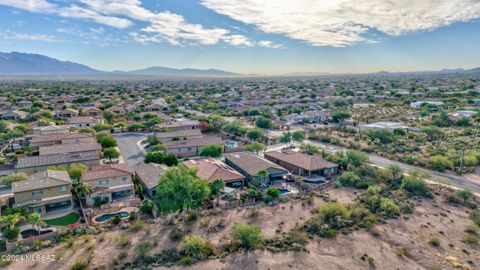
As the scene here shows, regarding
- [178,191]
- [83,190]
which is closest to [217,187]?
[178,191]

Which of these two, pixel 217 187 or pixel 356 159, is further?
pixel 356 159

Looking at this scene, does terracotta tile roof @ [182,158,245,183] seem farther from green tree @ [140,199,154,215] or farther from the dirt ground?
green tree @ [140,199,154,215]

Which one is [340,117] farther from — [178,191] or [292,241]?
[178,191]

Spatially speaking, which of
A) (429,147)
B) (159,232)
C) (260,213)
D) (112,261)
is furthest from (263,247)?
(429,147)

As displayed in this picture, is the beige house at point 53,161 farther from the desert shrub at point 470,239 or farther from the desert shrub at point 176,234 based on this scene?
the desert shrub at point 470,239

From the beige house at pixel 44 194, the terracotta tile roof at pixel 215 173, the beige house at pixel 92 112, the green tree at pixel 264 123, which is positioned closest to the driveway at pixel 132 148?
the terracotta tile roof at pixel 215 173
